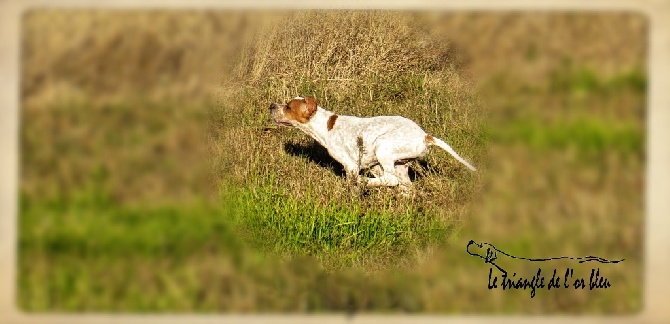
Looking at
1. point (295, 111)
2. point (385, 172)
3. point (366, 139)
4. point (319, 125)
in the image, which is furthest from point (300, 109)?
point (385, 172)

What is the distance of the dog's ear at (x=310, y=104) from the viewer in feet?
14.6

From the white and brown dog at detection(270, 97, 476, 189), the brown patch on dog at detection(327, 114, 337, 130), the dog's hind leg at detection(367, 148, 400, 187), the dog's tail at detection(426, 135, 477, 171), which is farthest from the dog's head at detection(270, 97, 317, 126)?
the dog's tail at detection(426, 135, 477, 171)

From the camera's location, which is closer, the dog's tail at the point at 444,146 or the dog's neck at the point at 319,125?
the dog's tail at the point at 444,146

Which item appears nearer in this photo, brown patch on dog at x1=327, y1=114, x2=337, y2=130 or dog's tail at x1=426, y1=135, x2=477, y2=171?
dog's tail at x1=426, y1=135, x2=477, y2=171

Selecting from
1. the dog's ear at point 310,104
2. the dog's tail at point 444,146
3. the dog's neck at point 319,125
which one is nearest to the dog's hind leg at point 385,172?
the dog's tail at point 444,146

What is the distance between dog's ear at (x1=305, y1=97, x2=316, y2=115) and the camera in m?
4.45

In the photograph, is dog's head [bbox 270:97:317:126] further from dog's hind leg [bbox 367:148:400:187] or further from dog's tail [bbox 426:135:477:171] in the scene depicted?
dog's tail [bbox 426:135:477:171]

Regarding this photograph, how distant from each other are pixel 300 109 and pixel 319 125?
0.60 feet

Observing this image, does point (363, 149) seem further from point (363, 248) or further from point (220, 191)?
point (220, 191)

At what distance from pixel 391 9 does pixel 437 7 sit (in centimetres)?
31

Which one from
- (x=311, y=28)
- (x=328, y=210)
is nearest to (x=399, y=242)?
(x=328, y=210)

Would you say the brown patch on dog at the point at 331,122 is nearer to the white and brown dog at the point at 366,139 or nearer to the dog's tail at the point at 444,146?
the white and brown dog at the point at 366,139

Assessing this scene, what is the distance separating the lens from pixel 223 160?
4.39m

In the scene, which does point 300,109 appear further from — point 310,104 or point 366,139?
point 366,139
